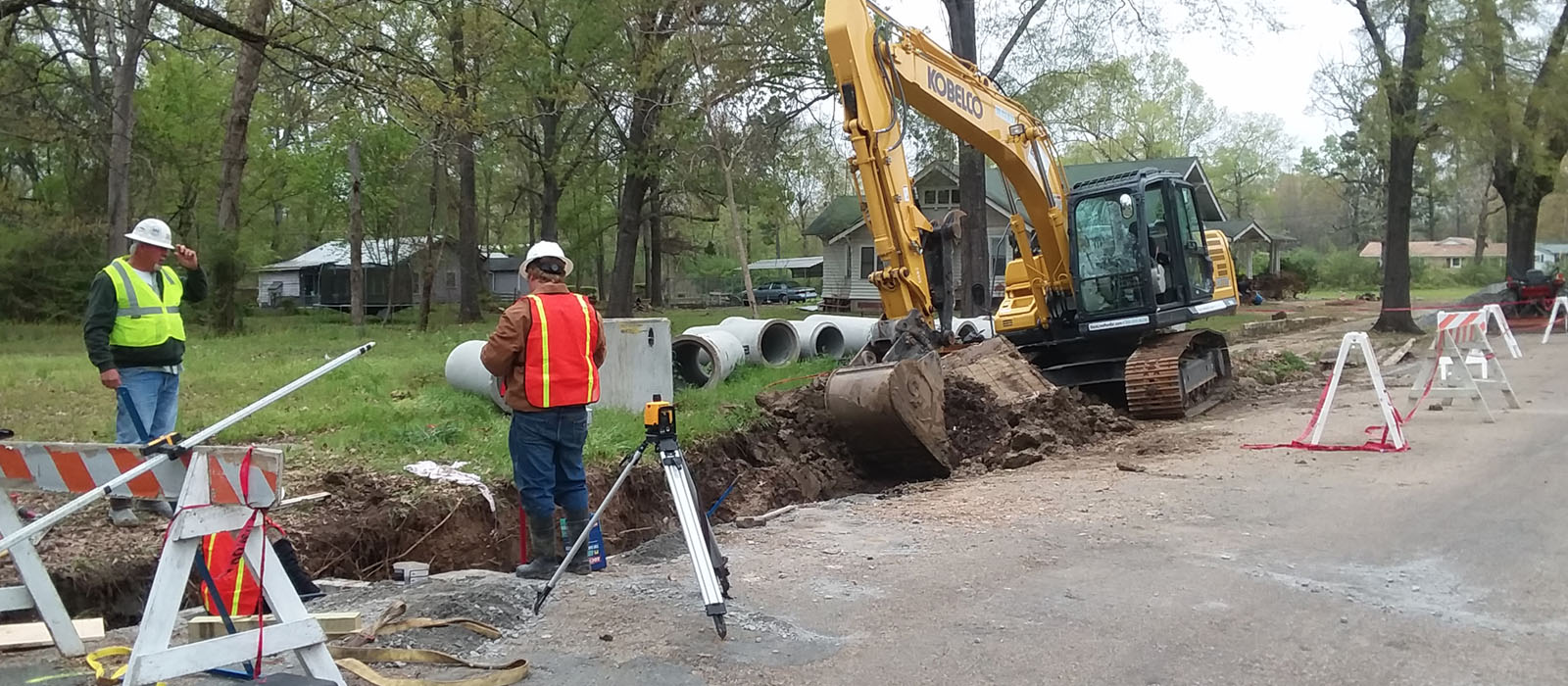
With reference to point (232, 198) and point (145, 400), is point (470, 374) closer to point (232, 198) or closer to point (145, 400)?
point (145, 400)

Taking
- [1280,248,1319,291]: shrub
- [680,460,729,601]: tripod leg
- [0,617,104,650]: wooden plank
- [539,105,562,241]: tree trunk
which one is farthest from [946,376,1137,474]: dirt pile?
[1280,248,1319,291]: shrub

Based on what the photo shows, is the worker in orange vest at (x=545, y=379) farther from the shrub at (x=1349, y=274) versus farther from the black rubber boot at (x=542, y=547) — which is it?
the shrub at (x=1349, y=274)

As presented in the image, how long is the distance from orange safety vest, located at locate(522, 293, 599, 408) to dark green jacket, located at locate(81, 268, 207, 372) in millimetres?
2539

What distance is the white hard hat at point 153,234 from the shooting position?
6539mm

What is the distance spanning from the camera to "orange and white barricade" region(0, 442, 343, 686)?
11.9 ft

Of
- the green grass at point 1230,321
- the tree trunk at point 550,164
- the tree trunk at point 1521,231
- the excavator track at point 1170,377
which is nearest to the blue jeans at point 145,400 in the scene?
the excavator track at point 1170,377

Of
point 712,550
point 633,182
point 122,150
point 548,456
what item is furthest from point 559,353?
point 633,182

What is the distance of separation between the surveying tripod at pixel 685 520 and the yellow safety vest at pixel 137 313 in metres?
3.11

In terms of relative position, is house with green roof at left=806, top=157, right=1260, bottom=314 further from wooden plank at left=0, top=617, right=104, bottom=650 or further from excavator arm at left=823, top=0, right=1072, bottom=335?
wooden plank at left=0, top=617, right=104, bottom=650

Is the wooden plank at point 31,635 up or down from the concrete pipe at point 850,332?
down

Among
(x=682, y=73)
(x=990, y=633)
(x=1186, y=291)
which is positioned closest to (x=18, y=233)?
(x=682, y=73)

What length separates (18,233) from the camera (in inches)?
1094

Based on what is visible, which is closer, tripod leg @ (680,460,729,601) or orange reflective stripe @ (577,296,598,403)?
tripod leg @ (680,460,729,601)

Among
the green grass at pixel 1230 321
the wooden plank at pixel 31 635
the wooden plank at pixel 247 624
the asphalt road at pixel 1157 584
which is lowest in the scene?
the asphalt road at pixel 1157 584
